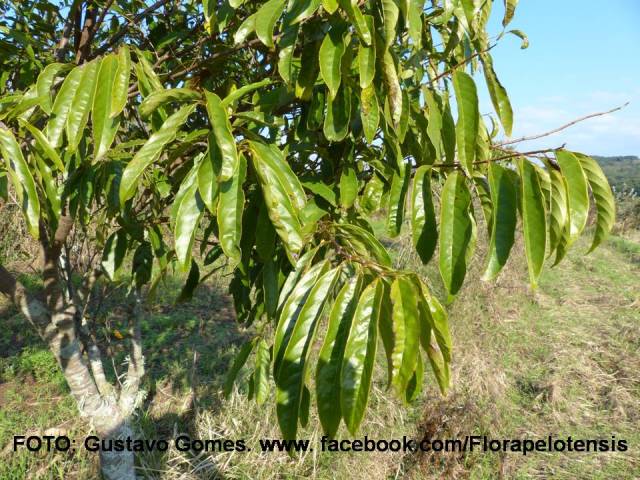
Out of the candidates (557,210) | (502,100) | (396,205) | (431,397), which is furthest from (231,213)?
(431,397)

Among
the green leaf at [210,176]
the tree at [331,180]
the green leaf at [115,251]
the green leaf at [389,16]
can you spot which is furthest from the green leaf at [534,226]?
the green leaf at [115,251]

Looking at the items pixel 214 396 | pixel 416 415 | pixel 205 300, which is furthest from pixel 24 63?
pixel 205 300

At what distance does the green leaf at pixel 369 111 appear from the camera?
843 millimetres

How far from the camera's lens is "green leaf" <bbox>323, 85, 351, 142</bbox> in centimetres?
90

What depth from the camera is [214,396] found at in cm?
302

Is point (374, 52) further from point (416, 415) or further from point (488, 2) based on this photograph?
point (416, 415)

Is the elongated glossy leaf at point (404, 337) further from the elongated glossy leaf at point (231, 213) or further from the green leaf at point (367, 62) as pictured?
the green leaf at point (367, 62)

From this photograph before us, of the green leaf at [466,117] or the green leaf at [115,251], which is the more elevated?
the green leaf at [466,117]

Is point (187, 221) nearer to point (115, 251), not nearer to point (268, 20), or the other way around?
point (268, 20)

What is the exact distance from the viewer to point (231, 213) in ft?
2.37

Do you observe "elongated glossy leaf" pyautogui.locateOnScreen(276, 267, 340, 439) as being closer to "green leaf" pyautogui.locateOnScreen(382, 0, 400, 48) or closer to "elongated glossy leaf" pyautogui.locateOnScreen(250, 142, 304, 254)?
"elongated glossy leaf" pyautogui.locateOnScreen(250, 142, 304, 254)

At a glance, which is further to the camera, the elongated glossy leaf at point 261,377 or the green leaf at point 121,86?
the elongated glossy leaf at point 261,377

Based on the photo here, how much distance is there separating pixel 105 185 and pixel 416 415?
255 cm

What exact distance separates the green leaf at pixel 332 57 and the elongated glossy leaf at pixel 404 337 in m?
0.39
